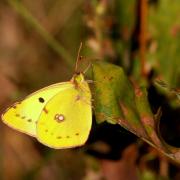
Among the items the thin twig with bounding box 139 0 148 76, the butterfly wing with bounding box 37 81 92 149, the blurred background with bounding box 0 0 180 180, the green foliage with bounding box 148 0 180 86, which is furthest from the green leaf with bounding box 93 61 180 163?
the green foliage with bounding box 148 0 180 86

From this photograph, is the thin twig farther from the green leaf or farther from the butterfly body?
the green leaf

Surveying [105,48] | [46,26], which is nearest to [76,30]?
[46,26]

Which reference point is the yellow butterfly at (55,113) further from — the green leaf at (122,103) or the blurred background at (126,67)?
the green leaf at (122,103)

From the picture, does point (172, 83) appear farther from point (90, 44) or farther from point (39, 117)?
point (39, 117)

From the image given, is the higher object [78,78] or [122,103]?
[122,103]

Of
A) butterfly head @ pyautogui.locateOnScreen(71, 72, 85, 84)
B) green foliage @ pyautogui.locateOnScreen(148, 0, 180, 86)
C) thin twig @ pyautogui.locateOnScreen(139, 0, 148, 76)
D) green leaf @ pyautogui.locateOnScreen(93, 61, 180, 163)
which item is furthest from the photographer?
green foliage @ pyautogui.locateOnScreen(148, 0, 180, 86)

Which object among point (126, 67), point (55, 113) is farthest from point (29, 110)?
point (126, 67)

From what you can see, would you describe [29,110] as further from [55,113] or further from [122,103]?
[122,103]

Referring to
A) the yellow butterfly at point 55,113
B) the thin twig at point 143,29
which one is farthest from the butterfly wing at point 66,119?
the thin twig at point 143,29
